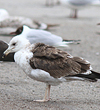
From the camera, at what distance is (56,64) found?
381 centimetres

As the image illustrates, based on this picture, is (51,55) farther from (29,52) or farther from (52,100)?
(52,100)

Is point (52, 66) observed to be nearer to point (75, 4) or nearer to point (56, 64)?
point (56, 64)

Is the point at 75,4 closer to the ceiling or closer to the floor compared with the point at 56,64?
closer to the floor

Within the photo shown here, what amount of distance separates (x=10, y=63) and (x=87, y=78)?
2709 millimetres

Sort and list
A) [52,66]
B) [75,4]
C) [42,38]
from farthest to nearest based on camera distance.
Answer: [75,4] → [42,38] → [52,66]

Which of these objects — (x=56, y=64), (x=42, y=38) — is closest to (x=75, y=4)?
(x=42, y=38)

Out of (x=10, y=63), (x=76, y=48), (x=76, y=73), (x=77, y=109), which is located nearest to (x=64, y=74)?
(x=76, y=73)

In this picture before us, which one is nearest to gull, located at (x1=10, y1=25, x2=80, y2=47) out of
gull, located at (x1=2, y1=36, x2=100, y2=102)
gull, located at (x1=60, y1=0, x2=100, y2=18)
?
gull, located at (x1=2, y1=36, x2=100, y2=102)

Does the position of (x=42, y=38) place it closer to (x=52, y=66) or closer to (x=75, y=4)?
(x=52, y=66)

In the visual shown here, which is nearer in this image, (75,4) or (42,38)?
(42,38)

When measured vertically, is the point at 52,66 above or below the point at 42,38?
above

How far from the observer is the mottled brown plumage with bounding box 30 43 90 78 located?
3.78 meters

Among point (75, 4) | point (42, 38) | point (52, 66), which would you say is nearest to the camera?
point (52, 66)

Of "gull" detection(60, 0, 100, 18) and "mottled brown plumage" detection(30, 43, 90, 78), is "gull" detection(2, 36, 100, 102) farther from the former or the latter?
"gull" detection(60, 0, 100, 18)
